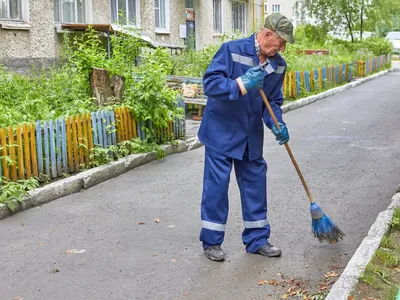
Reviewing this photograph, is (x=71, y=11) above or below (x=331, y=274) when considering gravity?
above

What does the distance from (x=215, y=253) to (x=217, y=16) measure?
2260 cm

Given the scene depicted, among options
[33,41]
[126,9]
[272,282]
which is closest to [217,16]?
[126,9]

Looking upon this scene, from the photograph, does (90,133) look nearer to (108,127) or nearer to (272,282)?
(108,127)

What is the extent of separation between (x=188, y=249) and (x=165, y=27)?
58.4 feet

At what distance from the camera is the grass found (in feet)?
13.6

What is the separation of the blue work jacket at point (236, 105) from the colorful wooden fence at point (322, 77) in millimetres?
11275

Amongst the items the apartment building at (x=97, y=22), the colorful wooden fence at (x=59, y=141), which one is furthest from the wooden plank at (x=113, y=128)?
the apartment building at (x=97, y=22)

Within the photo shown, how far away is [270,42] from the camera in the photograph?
4.88 meters

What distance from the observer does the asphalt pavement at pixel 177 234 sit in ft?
15.4

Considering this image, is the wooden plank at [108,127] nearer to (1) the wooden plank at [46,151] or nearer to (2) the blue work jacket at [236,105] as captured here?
(1) the wooden plank at [46,151]

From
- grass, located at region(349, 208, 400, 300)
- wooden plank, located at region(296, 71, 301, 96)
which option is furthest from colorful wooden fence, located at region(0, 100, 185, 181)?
wooden plank, located at region(296, 71, 301, 96)

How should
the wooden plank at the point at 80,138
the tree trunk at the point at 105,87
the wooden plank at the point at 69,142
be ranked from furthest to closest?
the tree trunk at the point at 105,87 → the wooden plank at the point at 80,138 → the wooden plank at the point at 69,142

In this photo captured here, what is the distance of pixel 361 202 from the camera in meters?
6.91

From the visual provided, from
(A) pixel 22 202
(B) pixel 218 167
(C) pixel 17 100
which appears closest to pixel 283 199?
(B) pixel 218 167
